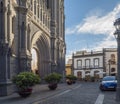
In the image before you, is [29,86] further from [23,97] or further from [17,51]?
[17,51]

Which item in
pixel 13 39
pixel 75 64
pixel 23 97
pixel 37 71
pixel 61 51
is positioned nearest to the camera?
pixel 23 97

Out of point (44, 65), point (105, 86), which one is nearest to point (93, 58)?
point (44, 65)

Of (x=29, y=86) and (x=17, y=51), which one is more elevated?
(x=17, y=51)

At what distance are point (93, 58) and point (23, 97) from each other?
69.8 m

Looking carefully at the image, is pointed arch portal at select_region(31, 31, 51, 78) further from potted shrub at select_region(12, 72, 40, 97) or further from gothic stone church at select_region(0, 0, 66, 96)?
potted shrub at select_region(12, 72, 40, 97)

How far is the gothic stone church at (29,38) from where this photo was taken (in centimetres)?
2519

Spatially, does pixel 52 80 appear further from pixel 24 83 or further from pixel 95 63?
pixel 95 63

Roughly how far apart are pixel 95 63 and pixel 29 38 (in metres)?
56.2

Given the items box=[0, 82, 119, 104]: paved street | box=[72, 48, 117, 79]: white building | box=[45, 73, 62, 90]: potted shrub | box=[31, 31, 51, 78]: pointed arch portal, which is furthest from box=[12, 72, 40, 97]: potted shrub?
box=[72, 48, 117, 79]: white building

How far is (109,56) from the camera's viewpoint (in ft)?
288

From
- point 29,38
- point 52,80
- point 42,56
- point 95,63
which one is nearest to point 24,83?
point 52,80

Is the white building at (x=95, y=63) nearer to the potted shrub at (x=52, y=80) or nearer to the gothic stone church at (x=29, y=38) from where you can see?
the gothic stone church at (x=29, y=38)

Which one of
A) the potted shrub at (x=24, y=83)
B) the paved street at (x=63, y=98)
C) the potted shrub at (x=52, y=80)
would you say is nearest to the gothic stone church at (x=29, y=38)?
Result: the potted shrub at (x=52, y=80)

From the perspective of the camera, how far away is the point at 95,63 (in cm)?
8988
